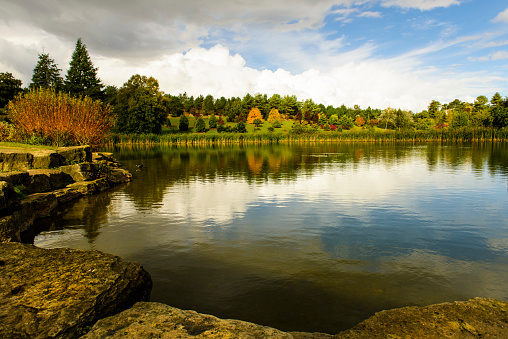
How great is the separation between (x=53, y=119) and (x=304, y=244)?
19.7 m

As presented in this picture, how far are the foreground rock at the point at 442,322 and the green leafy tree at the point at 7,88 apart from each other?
83440 millimetres

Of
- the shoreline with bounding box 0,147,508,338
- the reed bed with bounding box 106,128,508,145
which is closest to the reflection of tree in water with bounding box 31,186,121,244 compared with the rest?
the shoreline with bounding box 0,147,508,338

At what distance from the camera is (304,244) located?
28.1ft

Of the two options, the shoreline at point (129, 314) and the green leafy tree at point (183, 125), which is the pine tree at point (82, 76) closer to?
the green leafy tree at point (183, 125)

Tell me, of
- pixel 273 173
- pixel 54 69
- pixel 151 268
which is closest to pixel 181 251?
pixel 151 268

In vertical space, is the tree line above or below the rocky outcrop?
above

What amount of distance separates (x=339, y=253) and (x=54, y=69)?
95849 millimetres

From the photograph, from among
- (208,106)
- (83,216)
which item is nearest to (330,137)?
(208,106)

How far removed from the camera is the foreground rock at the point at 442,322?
3.63 meters

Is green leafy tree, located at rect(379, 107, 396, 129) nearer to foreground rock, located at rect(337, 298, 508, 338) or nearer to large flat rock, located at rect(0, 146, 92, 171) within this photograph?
large flat rock, located at rect(0, 146, 92, 171)

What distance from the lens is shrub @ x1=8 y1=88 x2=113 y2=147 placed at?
68.1ft

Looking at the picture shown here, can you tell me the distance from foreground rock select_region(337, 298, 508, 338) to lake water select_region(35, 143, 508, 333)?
1.12m

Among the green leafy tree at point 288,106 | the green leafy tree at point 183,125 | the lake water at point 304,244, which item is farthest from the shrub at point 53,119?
the green leafy tree at point 288,106

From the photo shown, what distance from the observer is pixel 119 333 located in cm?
337
